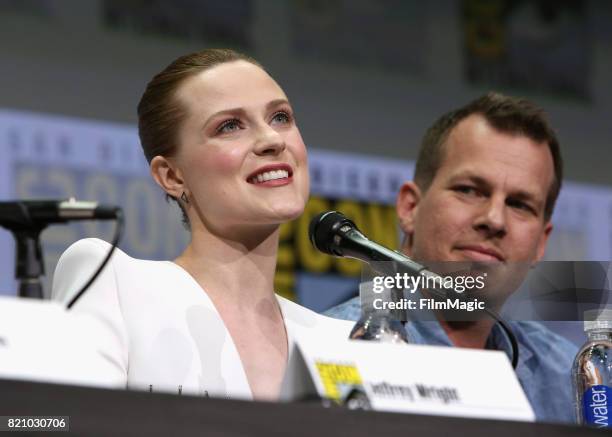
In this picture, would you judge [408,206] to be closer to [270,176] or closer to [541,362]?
[541,362]

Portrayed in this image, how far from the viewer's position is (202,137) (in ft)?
5.75

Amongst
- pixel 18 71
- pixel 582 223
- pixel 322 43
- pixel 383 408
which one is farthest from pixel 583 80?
pixel 383 408

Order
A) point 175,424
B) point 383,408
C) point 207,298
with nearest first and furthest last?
point 175,424
point 383,408
point 207,298

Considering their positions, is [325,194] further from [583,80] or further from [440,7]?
[583,80]

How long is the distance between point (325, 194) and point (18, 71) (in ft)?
3.48

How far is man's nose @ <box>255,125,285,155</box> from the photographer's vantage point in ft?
5.65

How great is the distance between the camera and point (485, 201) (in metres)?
2.40

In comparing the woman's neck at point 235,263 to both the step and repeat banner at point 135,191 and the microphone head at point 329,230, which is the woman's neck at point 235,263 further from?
the step and repeat banner at point 135,191

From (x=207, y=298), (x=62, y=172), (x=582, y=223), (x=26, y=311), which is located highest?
(x=26, y=311)

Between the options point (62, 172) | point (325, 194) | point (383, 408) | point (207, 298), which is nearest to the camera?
point (383, 408)

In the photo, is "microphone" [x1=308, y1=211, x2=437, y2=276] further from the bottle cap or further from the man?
the man

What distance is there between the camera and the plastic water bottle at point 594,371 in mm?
1470

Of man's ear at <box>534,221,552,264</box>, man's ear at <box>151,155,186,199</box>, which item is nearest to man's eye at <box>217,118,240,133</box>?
man's ear at <box>151,155,186,199</box>

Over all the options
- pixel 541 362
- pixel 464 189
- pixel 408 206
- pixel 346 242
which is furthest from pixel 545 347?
pixel 346 242
